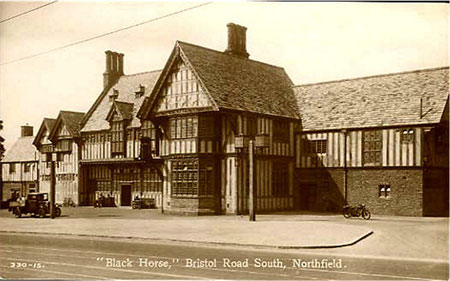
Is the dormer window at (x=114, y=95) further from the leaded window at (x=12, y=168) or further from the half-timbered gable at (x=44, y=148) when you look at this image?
the leaded window at (x=12, y=168)

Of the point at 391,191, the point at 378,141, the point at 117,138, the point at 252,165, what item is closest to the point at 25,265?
the point at 252,165

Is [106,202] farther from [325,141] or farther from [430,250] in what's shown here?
[430,250]

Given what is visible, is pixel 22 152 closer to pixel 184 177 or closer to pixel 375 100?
pixel 184 177

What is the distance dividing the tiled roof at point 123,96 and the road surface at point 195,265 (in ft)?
64.5

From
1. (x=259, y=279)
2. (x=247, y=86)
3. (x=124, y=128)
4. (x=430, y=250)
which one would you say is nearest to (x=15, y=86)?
(x=259, y=279)

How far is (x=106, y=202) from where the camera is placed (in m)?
33.8

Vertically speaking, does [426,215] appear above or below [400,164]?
below

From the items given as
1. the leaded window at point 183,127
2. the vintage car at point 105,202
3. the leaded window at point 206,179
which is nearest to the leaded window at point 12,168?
the vintage car at point 105,202

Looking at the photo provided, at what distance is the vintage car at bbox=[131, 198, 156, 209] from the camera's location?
3175 centimetres

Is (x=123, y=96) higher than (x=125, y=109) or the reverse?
higher

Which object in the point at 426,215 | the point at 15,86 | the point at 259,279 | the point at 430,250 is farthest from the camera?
the point at 426,215

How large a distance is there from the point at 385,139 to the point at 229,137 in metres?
6.29

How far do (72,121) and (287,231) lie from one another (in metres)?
21.1

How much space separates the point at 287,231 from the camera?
58.5ft
